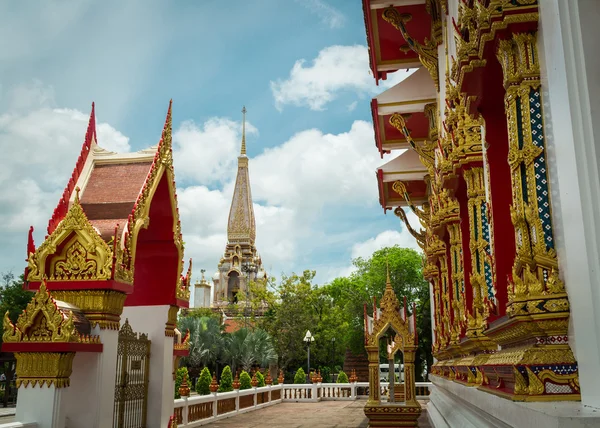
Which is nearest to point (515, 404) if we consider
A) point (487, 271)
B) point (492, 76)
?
point (492, 76)

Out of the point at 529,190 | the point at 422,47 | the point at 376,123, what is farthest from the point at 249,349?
the point at 529,190

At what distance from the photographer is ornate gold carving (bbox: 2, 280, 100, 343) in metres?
6.67

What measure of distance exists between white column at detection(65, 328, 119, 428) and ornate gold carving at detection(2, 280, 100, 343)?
0.54m

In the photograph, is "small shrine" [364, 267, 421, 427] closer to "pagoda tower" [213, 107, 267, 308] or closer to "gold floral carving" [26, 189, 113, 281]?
"gold floral carving" [26, 189, 113, 281]

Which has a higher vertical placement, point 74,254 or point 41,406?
point 74,254

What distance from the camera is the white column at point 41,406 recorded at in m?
6.59

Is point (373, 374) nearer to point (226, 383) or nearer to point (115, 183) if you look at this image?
point (115, 183)

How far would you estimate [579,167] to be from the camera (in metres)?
2.63

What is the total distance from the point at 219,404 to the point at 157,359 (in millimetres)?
8629

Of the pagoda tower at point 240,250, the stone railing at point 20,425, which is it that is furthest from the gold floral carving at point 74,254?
the pagoda tower at point 240,250

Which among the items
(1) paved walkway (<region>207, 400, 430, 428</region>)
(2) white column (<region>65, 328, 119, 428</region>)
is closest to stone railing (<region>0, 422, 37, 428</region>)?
(2) white column (<region>65, 328, 119, 428</region>)

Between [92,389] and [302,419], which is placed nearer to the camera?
[92,389]

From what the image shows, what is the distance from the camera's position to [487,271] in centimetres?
568

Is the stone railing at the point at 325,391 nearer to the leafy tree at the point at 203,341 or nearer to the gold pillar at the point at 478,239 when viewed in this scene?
the leafy tree at the point at 203,341
